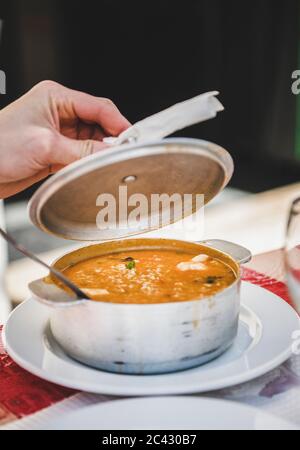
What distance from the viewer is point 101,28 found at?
152 inches

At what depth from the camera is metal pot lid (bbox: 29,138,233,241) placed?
0.87 m

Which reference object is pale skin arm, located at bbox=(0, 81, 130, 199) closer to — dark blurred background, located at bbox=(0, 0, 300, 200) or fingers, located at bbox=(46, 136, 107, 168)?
fingers, located at bbox=(46, 136, 107, 168)

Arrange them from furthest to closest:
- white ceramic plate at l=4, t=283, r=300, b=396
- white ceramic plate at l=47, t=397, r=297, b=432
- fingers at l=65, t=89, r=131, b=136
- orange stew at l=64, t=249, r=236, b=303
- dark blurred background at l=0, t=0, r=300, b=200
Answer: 1. dark blurred background at l=0, t=0, r=300, b=200
2. fingers at l=65, t=89, r=131, b=136
3. orange stew at l=64, t=249, r=236, b=303
4. white ceramic plate at l=4, t=283, r=300, b=396
5. white ceramic plate at l=47, t=397, r=297, b=432

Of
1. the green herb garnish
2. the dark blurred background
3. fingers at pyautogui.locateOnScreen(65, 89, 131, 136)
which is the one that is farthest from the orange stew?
the dark blurred background

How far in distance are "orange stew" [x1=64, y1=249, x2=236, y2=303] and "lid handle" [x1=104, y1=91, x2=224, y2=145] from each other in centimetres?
25

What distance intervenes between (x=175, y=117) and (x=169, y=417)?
1.42ft

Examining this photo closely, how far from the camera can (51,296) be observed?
0.89 meters

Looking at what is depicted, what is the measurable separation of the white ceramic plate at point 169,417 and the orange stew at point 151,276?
225 millimetres

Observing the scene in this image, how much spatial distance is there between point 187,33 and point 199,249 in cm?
339

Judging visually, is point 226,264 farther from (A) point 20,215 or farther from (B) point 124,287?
(A) point 20,215

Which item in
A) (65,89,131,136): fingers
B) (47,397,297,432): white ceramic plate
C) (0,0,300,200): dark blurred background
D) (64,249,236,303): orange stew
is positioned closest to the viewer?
(47,397,297,432): white ceramic plate

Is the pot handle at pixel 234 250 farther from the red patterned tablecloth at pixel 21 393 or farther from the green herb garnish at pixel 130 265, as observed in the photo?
the red patterned tablecloth at pixel 21 393

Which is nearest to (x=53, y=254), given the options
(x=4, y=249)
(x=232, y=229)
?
(x=4, y=249)

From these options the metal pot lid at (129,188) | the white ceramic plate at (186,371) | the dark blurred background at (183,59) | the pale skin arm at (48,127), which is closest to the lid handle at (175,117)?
the metal pot lid at (129,188)
